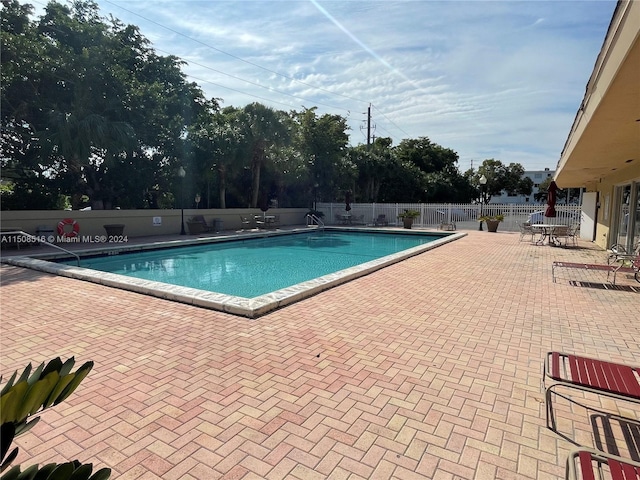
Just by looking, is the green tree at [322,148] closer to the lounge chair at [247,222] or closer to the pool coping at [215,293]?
the lounge chair at [247,222]

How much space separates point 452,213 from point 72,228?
1872cm

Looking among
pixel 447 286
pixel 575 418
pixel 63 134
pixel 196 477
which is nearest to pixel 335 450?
pixel 196 477

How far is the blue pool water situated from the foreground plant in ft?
20.6

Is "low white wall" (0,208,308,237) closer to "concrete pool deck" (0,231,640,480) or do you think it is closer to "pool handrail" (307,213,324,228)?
"pool handrail" (307,213,324,228)

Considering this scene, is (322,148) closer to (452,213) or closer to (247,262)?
(452,213)

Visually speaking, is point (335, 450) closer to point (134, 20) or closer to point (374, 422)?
point (374, 422)

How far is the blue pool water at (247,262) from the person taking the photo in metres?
8.41

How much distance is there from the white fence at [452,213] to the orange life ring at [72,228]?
14.7 m

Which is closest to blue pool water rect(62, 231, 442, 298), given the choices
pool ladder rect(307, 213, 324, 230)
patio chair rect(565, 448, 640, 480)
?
patio chair rect(565, 448, 640, 480)

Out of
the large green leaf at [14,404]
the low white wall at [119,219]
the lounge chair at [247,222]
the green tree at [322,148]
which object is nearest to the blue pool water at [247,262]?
the lounge chair at [247,222]

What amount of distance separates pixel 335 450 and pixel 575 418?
1843mm

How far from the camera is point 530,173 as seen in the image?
76.0m

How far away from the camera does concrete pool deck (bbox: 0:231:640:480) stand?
2234 mm

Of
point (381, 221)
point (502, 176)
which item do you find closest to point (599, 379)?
point (381, 221)
